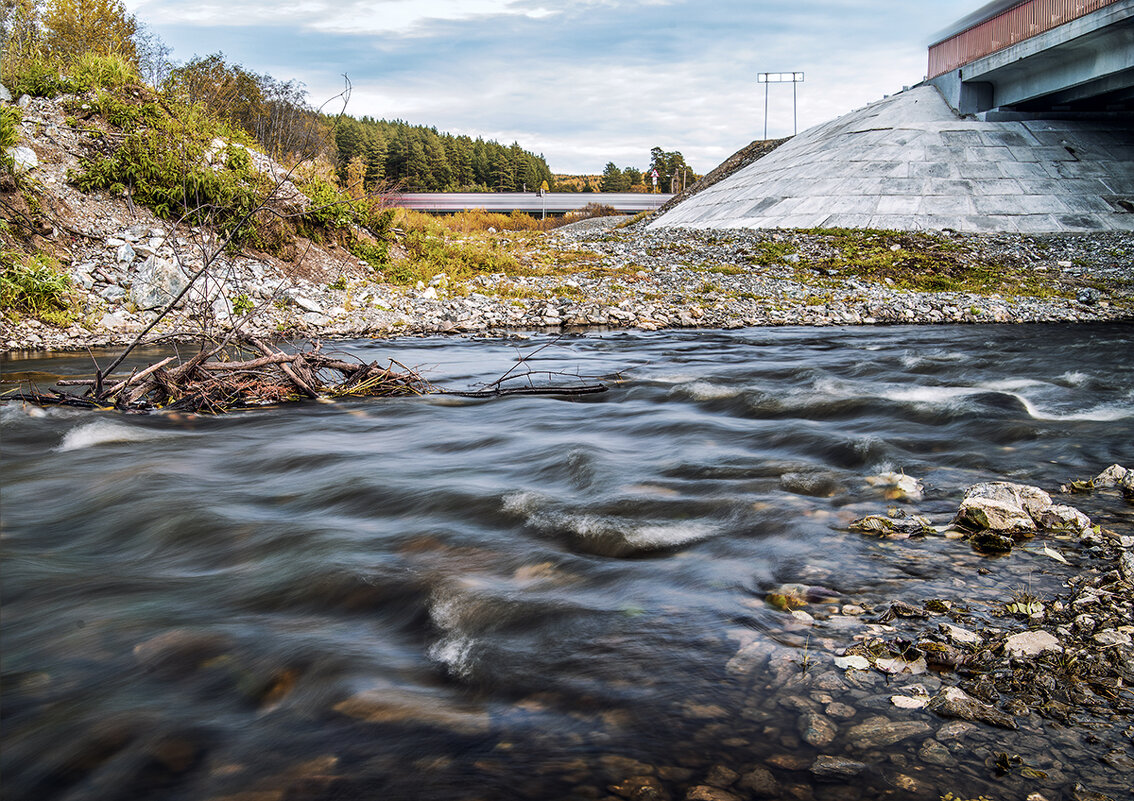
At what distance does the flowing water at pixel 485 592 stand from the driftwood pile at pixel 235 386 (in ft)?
0.99

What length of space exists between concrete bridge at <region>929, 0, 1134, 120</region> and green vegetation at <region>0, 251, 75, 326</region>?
84.2 feet

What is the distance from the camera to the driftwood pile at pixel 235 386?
695 cm


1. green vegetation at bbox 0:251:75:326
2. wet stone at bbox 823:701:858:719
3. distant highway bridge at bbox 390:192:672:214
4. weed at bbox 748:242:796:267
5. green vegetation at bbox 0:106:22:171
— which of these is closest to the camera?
wet stone at bbox 823:701:858:719

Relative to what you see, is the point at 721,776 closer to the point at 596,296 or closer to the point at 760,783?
the point at 760,783

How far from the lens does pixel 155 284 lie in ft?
40.5

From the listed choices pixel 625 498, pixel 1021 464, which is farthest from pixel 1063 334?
pixel 625 498

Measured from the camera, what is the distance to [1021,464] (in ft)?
18.1

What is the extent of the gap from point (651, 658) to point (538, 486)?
2.53 meters

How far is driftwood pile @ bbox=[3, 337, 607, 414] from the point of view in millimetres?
6945

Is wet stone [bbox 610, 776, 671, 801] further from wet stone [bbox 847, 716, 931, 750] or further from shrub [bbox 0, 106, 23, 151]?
shrub [bbox 0, 106, 23, 151]

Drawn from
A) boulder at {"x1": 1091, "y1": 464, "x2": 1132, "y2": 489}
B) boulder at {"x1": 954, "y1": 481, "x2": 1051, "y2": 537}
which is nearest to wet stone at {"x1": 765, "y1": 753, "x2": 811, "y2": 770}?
boulder at {"x1": 954, "y1": 481, "x2": 1051, "y2": 537}

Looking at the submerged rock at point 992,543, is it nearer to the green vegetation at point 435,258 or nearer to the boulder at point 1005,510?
the boulder at point 1005,510

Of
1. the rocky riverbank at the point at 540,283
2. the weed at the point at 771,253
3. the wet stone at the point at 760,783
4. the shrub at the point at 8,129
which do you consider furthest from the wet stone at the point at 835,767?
the weed at the point at 771,253

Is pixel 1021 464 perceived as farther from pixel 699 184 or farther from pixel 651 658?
pixel 699 184
